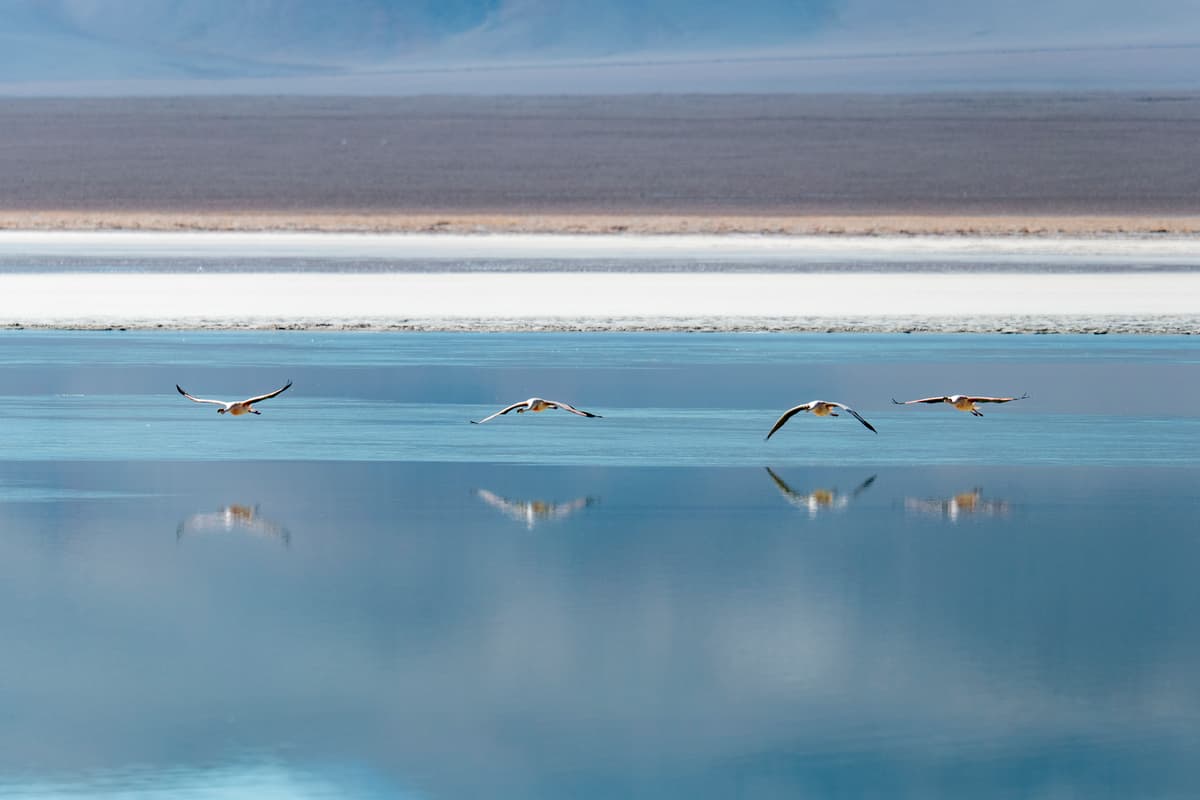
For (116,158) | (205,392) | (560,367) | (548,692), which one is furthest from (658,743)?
(116,158)

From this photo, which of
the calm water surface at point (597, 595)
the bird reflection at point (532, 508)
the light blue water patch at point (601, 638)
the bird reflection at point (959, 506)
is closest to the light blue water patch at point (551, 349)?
the calm water surface at point (597, 595)

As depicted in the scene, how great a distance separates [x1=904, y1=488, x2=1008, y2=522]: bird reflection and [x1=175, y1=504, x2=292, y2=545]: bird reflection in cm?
283

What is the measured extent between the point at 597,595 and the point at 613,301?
1324 cm

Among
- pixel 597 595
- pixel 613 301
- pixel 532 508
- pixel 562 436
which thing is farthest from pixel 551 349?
pixel 597 595

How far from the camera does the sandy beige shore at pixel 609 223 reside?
35.2 metres

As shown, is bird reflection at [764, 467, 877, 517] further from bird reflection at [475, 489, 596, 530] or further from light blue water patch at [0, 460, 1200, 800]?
bird reflection at [475, 489, 596, 530]

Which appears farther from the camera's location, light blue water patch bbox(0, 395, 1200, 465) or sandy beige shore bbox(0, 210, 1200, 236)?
sandy beige shore bbox(0, 210, 1200, 236)

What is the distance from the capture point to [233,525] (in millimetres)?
9258

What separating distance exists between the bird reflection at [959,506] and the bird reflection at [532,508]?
4.89 ft

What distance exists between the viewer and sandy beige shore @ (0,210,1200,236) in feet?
115

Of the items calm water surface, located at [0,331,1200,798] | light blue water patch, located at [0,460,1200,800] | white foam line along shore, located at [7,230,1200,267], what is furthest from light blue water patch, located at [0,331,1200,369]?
white foam line along shore, located at [7,230,1200,267]

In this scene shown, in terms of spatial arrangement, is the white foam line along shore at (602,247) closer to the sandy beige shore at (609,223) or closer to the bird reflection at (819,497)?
the sandy beige shore at (609,223)

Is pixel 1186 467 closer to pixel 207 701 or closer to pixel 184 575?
pixel 184 575

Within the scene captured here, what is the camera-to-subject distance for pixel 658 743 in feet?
20.1
